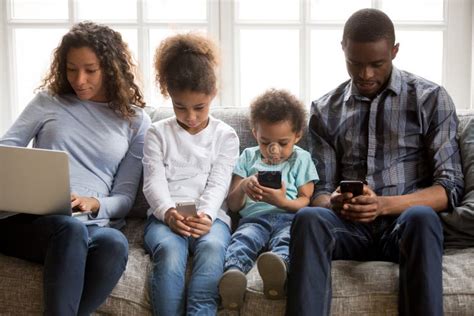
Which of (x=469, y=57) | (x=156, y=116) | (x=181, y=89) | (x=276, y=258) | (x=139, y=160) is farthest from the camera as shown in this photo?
(x=469, y=57)

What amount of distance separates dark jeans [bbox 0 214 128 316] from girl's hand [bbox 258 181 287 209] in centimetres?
47

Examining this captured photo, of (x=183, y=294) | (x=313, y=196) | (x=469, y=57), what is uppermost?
(x=469, y=57)

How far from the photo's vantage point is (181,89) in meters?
2.47

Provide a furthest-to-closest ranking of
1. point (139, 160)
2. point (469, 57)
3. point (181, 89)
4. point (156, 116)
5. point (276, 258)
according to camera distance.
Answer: point (469, 57) < point (156, 116) < point (139, 160) < point (181, 89) < point (276, 258)

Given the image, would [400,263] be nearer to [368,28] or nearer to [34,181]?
[368,28]

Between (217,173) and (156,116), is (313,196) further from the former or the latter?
(156,116)

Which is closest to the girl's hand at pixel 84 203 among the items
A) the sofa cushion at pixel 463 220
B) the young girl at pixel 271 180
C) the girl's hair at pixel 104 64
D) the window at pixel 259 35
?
the girl's hair at pixel 104 64

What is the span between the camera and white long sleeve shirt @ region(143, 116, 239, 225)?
8.23 ft

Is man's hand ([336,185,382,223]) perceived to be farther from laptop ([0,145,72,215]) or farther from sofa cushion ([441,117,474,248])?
laptop ([0,145,72,215])

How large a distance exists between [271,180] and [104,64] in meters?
0.69

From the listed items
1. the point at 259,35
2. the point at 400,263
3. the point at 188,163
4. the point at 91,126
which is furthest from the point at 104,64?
the point at 400,263

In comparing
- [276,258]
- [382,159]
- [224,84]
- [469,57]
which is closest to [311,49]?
[224,84]

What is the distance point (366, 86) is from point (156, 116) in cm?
80

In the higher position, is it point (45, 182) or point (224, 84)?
point (224, 84)
